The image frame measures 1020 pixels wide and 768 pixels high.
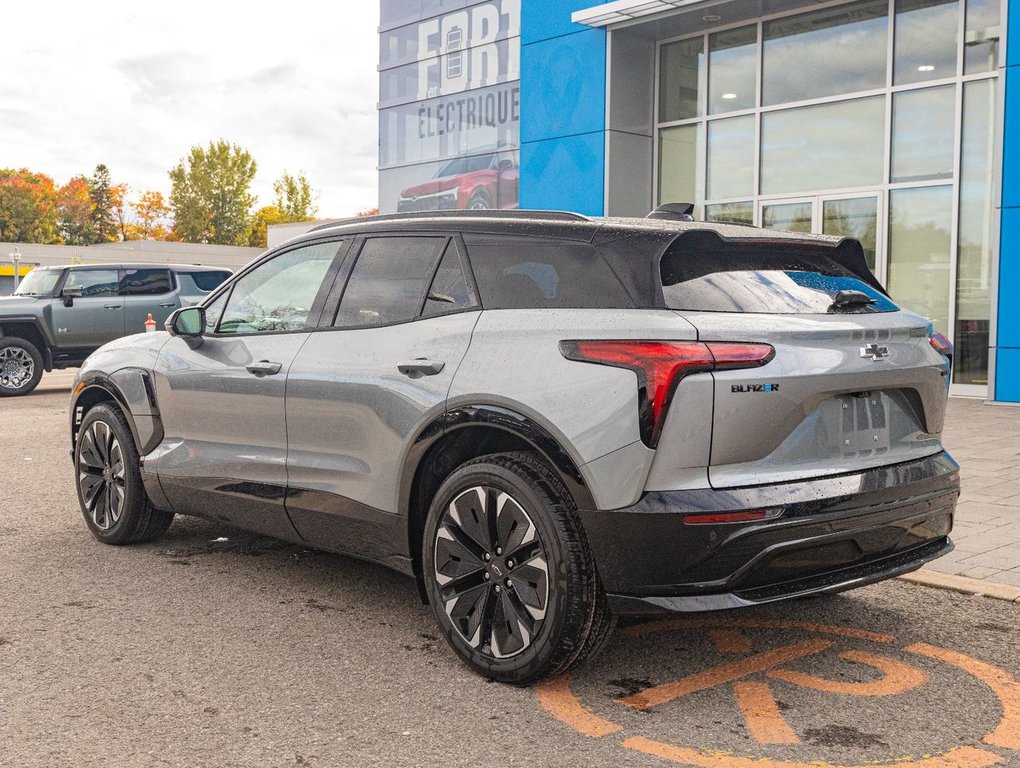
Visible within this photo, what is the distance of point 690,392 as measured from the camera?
3.39 m

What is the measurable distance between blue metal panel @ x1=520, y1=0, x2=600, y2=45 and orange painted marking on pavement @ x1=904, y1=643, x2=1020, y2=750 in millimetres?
14756

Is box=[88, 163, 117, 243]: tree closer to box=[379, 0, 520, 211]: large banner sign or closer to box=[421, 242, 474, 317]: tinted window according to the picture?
box=[379, 0, 520, 211]: large banner sign

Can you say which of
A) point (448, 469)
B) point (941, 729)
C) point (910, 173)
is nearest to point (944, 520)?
point (941, 729)

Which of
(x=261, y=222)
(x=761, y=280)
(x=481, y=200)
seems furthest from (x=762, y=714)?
(x=261, y=222)

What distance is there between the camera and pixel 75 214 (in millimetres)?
105812

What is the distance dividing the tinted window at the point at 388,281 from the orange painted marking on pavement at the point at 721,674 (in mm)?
1647

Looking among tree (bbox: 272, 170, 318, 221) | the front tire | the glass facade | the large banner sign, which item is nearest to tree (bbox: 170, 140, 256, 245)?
tree (bbox: 272, 170, 318, 221)

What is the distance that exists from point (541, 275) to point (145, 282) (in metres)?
14.0

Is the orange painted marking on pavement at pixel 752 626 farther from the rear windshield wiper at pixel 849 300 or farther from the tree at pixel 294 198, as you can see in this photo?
the tree at pixel 294 198

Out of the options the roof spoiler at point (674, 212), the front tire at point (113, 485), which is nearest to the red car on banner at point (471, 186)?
the front tire at point (113, 485)

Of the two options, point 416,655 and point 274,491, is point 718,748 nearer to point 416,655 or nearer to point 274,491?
point 416,655

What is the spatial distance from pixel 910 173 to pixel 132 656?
510 inches

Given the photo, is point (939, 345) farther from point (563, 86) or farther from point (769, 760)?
point (563, 86)

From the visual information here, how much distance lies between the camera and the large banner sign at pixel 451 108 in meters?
20.3
